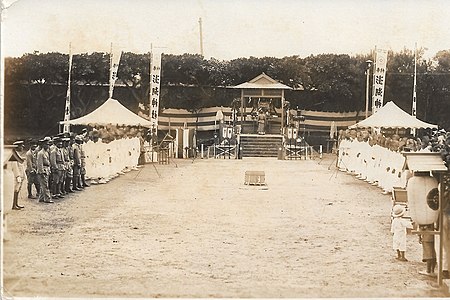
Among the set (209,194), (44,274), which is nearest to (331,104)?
(209,194)

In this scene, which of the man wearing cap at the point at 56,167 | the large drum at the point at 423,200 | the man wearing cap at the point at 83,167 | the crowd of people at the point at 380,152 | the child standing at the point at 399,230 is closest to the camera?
the large drum at the point at 423,200

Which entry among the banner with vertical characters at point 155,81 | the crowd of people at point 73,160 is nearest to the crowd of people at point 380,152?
the banner with vertical characters at point 155,81

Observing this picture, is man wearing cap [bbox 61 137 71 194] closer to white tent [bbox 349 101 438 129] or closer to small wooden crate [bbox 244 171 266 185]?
small wooden crate [bbox 244 171 266 185]

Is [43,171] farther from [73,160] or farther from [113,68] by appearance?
[113,68]

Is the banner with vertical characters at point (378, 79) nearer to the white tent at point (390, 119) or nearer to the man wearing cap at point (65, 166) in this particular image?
the white tent at point (390, 119)

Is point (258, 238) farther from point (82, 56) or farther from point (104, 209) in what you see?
point (82, 56)

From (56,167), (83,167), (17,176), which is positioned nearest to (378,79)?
(83,167)

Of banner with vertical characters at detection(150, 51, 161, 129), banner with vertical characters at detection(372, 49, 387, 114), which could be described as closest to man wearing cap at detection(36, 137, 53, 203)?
banner with vertical characters at detection(150, 51, 161, 129)
